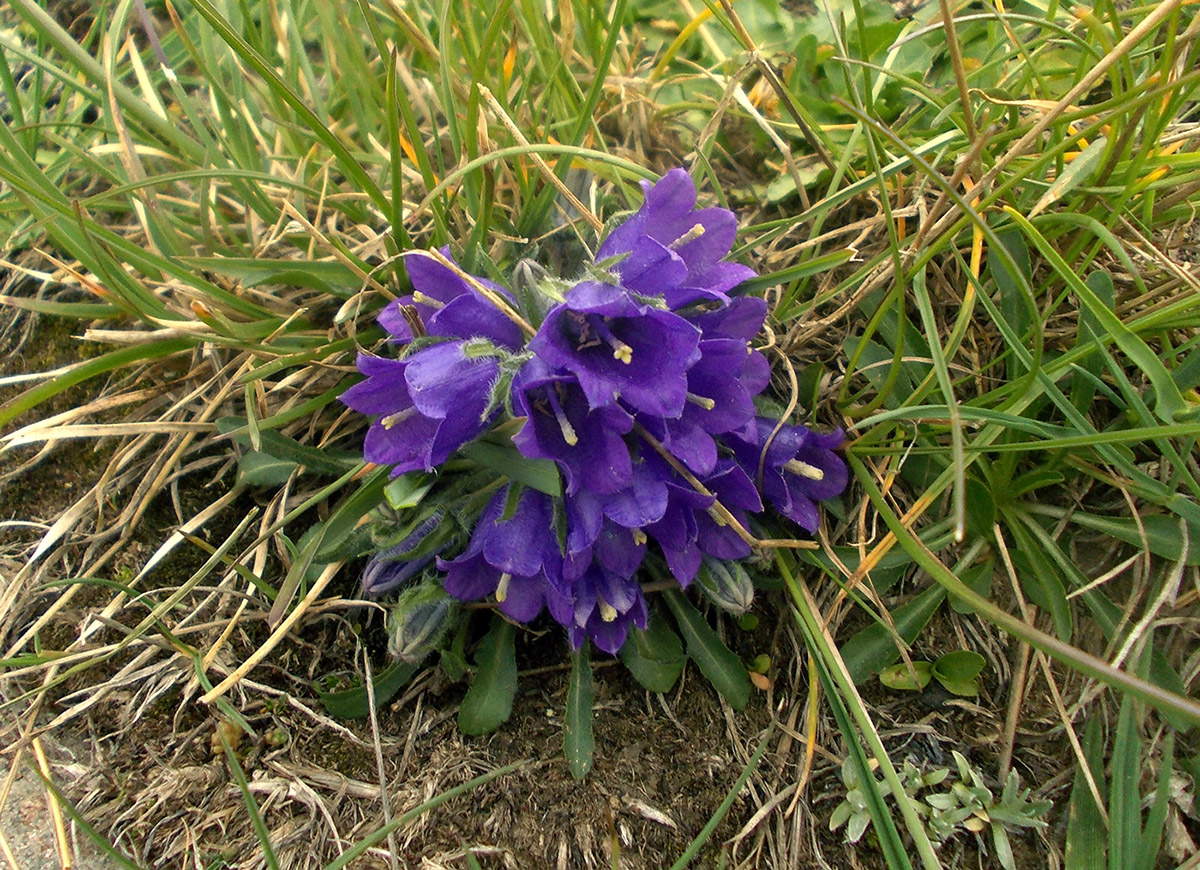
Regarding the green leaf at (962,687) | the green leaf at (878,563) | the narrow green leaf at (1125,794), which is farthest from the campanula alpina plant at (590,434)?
the narrow green leaf at (1125,794)

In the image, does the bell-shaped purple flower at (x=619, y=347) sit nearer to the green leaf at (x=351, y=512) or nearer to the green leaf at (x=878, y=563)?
the green leaf at (x=351, y=512)

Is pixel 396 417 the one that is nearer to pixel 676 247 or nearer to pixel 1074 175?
pixel 676 247

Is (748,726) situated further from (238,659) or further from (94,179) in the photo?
(94,179)

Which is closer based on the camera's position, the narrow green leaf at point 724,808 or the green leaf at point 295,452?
the narrow green leaf at point 724,808

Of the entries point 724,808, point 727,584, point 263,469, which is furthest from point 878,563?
point 263,469

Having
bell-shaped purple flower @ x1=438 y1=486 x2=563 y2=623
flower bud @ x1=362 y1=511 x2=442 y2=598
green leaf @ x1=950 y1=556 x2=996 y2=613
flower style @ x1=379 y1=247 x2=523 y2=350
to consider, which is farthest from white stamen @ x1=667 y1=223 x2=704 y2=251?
green leaf @ x1=950 y1=556 x2=996 y2=613

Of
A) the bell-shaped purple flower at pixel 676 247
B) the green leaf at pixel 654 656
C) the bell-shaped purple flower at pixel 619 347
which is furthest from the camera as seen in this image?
the green leaf at pixel 654 656
